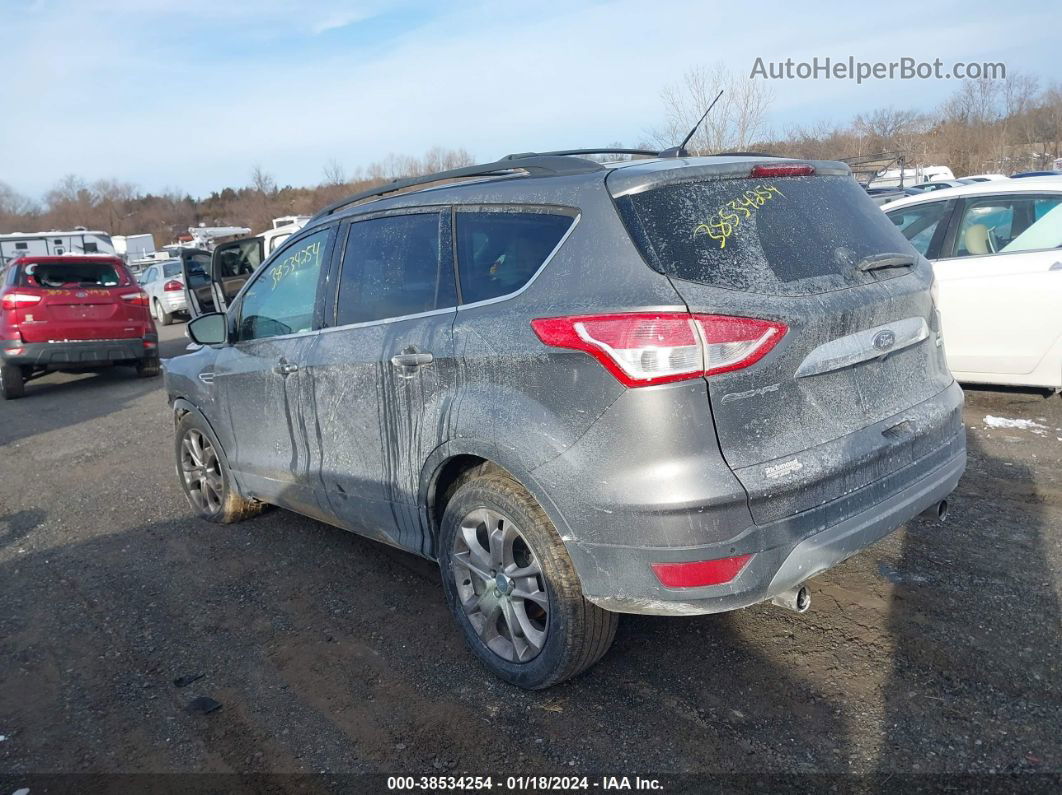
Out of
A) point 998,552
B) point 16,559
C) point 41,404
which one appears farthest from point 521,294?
point 41,404

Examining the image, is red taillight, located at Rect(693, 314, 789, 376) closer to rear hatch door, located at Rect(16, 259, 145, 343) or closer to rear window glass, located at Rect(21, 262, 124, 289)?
rear hatch door, located at Rect(16, 259, 145, 343)

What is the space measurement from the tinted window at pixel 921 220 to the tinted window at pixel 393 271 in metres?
4.53

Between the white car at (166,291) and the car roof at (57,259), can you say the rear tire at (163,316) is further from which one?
the car roof at (57,259)

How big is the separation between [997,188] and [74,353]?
10.3 m

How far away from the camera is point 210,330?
4828 millimetres

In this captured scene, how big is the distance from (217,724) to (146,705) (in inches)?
14.5

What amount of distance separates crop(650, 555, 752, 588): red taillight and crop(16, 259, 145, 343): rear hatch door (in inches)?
402

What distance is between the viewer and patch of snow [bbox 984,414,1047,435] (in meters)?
5.84

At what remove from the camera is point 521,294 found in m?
2.93

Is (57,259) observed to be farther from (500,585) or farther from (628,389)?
(628,389)

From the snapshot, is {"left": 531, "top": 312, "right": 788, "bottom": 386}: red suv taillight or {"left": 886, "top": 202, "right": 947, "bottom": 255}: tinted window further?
{"left": 886, "top": 202, "right": 947, "bottom": 255}: tinted window

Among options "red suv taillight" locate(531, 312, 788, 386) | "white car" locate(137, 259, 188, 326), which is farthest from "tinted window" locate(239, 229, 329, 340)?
"white car" locate(137, 259, 188, 326)

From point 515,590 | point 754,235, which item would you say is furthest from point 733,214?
point 515,590

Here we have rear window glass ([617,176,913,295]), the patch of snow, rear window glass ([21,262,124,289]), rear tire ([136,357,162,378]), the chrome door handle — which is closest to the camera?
rear window glass ([617,176,913,295])
